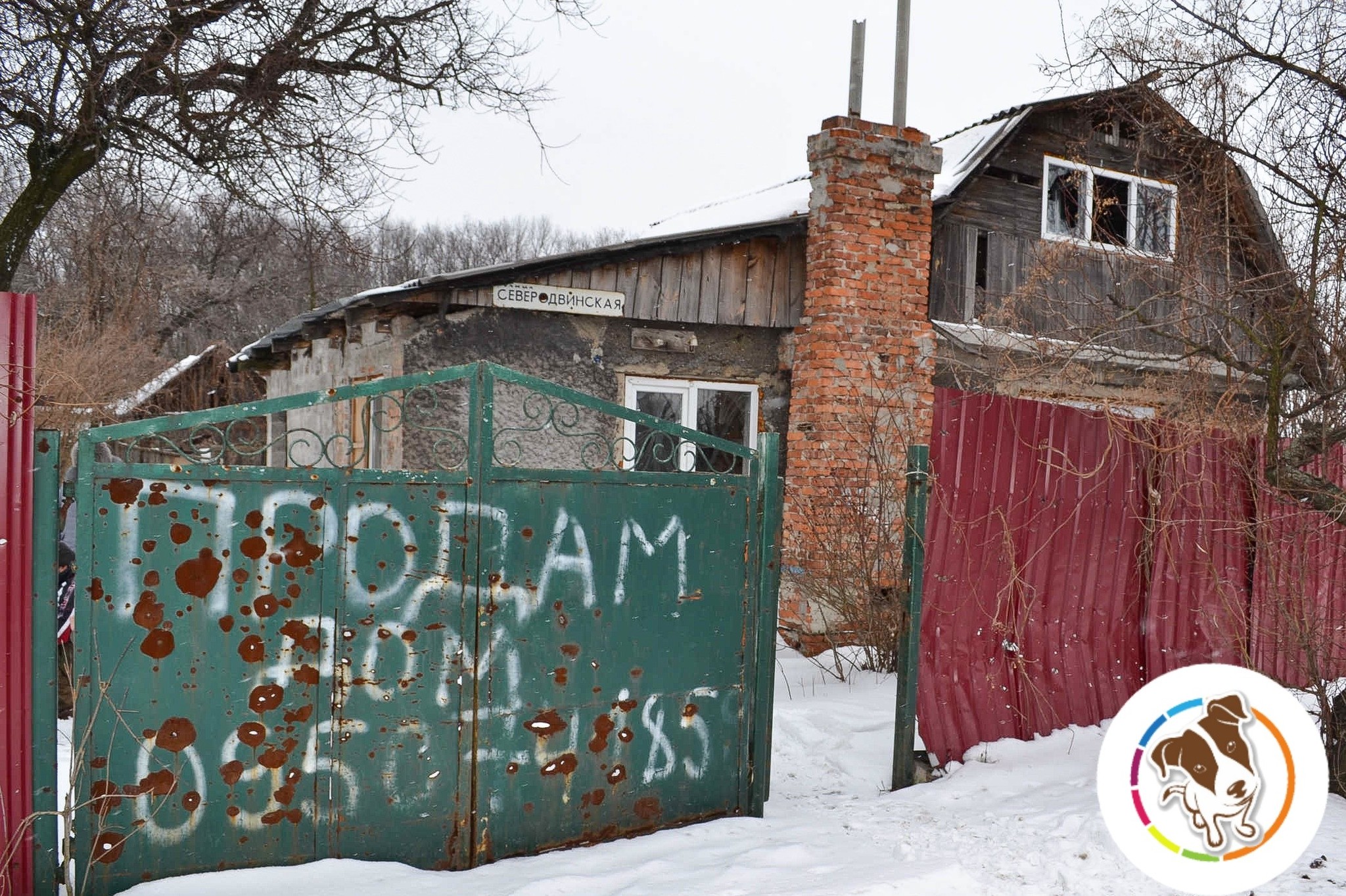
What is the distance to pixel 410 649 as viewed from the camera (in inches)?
140

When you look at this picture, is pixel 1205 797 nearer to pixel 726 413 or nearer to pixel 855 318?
pixel 855 318

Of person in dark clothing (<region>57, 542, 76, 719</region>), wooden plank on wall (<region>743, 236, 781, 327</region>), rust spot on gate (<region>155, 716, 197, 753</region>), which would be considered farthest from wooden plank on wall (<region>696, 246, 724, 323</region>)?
rust spot on gate (<region>155, 716, 197, 753</region>)

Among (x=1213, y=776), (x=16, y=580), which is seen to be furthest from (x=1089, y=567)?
(x=16, y=580)

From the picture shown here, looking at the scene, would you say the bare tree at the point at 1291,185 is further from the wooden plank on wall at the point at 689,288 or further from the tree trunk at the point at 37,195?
the tree trunk at the point at 37,195

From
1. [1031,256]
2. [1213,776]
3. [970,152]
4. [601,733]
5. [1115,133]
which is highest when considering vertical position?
[1115,133]

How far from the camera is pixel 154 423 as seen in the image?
10.3ft

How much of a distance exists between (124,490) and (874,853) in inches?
114

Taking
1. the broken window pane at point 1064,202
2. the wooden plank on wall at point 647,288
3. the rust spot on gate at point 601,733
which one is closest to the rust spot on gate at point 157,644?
the rust spot on gate at point 601,733

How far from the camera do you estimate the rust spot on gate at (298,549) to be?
11.1 ft

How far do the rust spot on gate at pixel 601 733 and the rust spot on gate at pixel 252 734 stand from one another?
3.93 feet

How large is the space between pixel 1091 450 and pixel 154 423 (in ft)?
13.9

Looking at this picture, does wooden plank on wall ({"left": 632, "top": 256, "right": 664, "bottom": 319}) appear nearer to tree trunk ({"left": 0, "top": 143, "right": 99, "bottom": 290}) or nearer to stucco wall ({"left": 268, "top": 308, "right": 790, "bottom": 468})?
stucco wall ({"left": 268, "top": 308, "right": 790, "bottom": 468})

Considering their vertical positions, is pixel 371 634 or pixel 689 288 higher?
pixel 689 288

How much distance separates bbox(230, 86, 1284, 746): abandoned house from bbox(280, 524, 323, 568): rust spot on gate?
3881 mm
